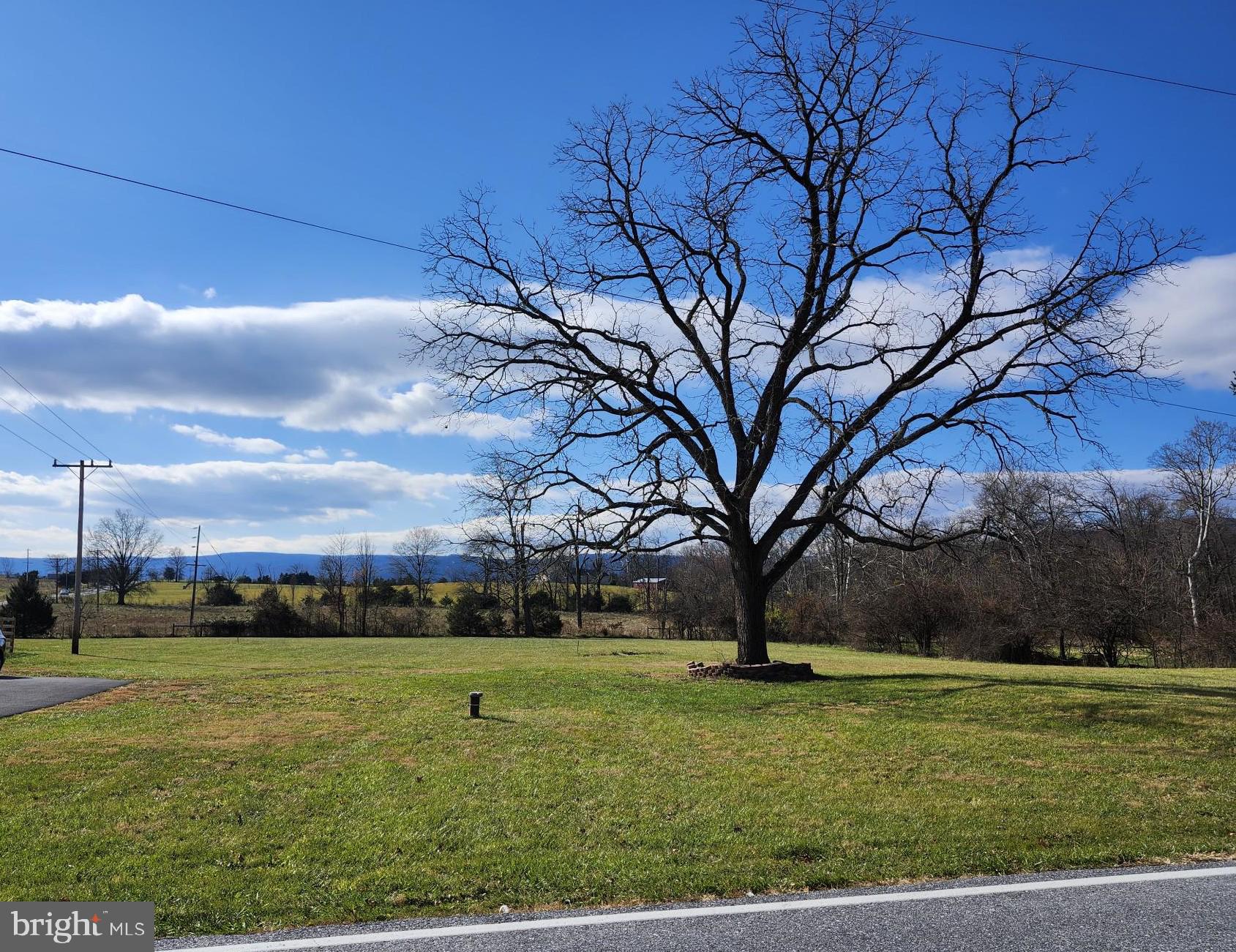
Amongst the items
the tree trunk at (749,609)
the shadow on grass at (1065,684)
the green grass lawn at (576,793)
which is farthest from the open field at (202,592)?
the green grass lawn at (576,793)

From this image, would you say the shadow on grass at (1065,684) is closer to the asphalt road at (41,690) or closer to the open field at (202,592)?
the asphalt road at (41,690)

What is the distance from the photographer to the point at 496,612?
63469mm

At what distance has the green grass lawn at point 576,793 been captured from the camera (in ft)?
19.6

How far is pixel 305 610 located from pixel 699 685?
54.0m

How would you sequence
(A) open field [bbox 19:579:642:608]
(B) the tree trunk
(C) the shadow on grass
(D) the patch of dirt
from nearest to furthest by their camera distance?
(C) the shadow on grass, (D) the patch of dirt, (B) the tree trunk, (A) open field [bbox 19:579:642:608]

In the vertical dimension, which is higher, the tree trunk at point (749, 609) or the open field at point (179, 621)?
the tree trunk at point (749, 609)

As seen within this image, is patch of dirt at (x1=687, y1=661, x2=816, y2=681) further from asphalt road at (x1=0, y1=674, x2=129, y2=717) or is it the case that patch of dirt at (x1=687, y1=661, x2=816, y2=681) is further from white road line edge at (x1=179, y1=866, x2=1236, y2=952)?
white road line edge at (x1=179, y1=866, x2=1236, y2=952)

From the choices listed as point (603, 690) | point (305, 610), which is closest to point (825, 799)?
point (603, 690)

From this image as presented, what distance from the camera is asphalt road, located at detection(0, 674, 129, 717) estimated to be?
1423cm

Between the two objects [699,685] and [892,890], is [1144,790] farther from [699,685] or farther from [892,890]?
[699,685]

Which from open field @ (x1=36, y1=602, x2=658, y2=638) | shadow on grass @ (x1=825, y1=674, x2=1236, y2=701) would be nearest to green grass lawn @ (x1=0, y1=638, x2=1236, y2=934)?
shadow on grass @ (x1=825, y1=674, x2=1236, y2=701)

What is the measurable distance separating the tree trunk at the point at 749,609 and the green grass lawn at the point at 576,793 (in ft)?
9.33

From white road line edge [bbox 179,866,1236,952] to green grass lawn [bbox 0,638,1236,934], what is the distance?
0.35 metres

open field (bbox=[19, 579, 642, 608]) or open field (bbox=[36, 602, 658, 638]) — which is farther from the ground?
open field (bbox=[19, 579, 642, 608])
